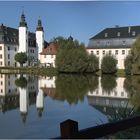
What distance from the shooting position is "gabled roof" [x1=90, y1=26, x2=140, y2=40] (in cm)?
5094

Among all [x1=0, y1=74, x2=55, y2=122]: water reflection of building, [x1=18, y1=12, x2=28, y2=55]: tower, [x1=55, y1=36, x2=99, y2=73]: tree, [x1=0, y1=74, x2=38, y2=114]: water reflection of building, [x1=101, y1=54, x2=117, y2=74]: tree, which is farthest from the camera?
[x1=18, y1=12, x2=28, y2=55]: tower

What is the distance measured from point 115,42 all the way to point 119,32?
1.75m

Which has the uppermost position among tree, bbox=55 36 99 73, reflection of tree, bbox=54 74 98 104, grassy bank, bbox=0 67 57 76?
tree, bbox=55 36 99 73

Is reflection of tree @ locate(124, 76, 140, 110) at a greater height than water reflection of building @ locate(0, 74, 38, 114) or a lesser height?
greater

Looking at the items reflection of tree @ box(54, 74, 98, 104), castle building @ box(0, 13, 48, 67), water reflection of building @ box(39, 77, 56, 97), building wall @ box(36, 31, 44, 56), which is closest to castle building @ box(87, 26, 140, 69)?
castle building @ box(0, 13, 48, 67)

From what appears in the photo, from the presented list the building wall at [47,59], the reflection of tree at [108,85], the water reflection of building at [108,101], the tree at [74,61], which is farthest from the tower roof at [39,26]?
the water reflection of building at [108,101]

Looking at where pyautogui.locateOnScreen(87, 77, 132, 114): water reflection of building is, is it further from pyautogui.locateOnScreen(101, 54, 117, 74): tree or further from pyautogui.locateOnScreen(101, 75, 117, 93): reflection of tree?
pyautogui.locateOnScreen(101, 54, 117, 74): tree

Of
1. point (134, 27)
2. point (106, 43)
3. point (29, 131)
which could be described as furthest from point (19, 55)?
point (29, 131)

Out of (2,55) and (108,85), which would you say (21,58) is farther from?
(108,85)

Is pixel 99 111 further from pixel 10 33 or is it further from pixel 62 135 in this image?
pixel 10 33

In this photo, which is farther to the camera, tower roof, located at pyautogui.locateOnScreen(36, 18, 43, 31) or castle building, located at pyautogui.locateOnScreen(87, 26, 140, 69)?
tower roof, located at pyautogui.locateOnScreen(36, 18, 43, 31)

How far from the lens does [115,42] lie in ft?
168

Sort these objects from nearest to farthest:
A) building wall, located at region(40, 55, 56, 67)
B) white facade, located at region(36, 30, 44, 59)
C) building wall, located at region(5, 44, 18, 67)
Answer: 1. building wall, located at region(40, 55, 56, 67)
2. building wall, located at region(5, 44, 18, 67)
3. white facade, located at region(36, 30, 44, 59)

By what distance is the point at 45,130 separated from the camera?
8.85 metres
